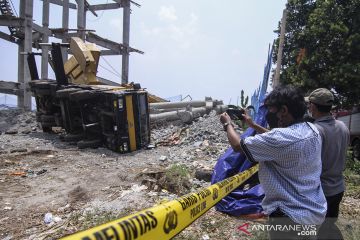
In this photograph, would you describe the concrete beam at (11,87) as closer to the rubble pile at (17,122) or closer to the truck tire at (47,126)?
the rubble pile at (17,122)

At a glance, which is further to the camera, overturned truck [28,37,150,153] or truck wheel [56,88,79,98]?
truck wheel [56,88,79,98]

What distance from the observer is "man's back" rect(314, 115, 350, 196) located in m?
3.45

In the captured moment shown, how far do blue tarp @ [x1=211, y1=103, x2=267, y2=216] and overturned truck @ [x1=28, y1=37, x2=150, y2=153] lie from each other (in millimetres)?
4175

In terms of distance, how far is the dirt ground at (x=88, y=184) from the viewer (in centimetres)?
474

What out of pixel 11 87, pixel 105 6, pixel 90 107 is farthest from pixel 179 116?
pixel 105 6

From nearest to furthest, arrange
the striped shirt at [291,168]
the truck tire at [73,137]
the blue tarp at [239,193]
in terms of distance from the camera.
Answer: the striped shirt at [291,168]
the blue tarp at [239,193]
the truck tire at [73,137]

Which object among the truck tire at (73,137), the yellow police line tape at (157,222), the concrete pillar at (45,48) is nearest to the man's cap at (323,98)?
the yellow police line tape at (157,222)

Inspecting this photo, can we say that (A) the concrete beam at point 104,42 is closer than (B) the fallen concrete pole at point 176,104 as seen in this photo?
No

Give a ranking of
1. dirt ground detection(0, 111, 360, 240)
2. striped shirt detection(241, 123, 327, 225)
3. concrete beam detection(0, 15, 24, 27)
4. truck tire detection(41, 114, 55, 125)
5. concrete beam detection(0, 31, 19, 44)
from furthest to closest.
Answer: concrete beam detection(0, 31, 19, 44)
concrete beam detection(0, 15, 24, 27)
truck tire detection(41, 114, 55, 125)
dirt ground detection(0, 111, 360, 240)
striped shirt detection(241, 123, 327, 225)

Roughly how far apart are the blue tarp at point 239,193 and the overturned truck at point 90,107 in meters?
4.17

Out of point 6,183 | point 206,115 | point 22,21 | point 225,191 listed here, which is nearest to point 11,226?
point 6,183

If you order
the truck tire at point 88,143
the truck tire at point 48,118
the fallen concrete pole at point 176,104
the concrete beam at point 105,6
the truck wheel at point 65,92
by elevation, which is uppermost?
the concrete beam at point 105,6

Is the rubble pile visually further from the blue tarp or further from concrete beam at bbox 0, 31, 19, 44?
the blue tarp

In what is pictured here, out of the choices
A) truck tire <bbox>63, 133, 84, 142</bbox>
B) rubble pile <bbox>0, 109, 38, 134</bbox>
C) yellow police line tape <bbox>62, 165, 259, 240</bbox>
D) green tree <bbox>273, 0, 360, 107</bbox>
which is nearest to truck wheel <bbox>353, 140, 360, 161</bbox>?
green tree <bbox>273, 0, 360, 107</bbox>
